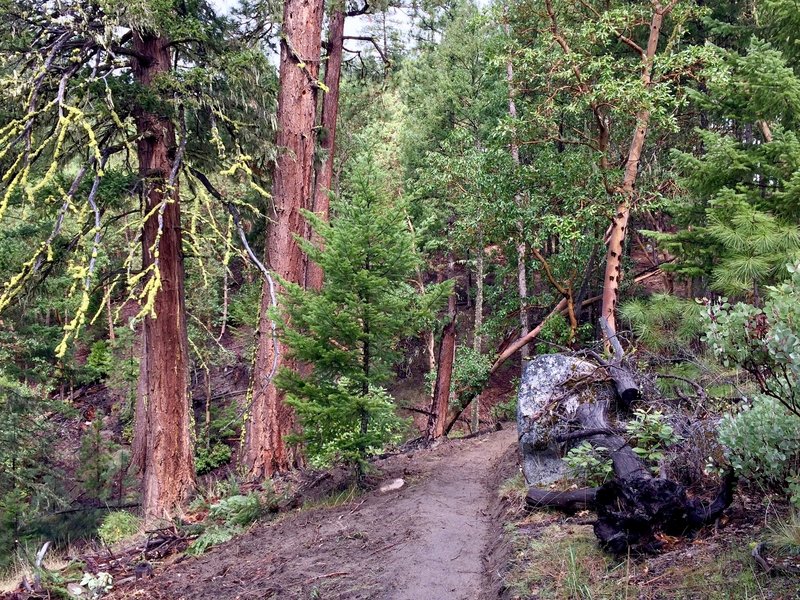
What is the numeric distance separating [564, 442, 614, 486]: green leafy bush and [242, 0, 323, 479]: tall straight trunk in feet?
15.1

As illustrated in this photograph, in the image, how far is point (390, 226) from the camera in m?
7.03

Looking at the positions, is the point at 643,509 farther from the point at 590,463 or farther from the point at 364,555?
the point at 364,555

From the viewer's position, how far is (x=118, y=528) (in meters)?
8.85

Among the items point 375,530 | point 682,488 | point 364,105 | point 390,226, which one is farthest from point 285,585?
point 364,105

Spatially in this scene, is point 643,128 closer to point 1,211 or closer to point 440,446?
point 440,446

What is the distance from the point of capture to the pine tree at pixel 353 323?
6809 millimetres

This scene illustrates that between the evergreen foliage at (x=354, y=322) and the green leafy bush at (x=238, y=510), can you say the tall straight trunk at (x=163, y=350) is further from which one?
the evergreen foliage at (x=354, y=322)

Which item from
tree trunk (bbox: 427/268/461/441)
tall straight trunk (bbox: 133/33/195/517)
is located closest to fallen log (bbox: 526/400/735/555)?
tall straight trunk (bbox: 133/33/195/517)

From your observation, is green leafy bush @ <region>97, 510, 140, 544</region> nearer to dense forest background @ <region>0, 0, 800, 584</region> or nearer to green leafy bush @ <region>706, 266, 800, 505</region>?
dense forest background @ <region>0, 0, 800, 584</region>

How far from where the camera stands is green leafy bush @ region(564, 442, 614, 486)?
4969 mm

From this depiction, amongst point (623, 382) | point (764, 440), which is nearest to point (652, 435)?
point (764, 440)

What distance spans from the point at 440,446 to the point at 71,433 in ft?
55.8

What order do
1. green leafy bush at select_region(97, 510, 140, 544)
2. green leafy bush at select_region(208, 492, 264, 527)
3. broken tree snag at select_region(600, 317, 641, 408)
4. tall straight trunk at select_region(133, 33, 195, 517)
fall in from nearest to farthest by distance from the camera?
broken tree snag at select_region(600, 317, 641, 408)
green leafy bush at select_region(208, 492, 264, 527)
tall straight trunk at select_region(133, 33, 195, 517)
green leafy bush at select_region(97, 510, 140, 544)

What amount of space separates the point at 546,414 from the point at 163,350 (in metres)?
5.27
